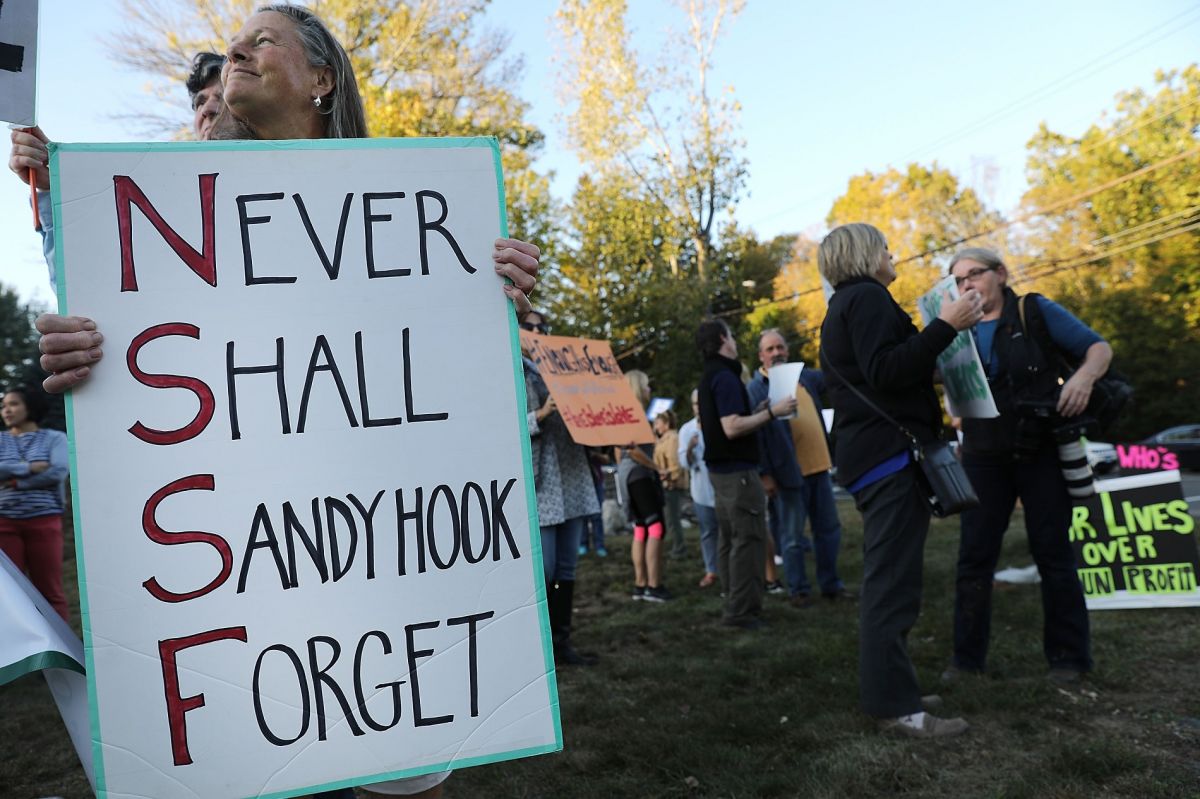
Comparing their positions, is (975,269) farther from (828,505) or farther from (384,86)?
(384,86)

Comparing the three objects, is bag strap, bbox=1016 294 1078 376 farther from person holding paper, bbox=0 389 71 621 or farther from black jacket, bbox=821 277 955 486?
person holding paper, bbox=0 389 71 621

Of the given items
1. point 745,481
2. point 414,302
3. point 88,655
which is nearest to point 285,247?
point 414,302

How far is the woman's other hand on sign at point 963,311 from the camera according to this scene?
2922 mm

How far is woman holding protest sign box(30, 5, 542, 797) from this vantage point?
5.26 ft

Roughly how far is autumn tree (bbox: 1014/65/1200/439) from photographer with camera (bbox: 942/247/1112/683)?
24.7 meters

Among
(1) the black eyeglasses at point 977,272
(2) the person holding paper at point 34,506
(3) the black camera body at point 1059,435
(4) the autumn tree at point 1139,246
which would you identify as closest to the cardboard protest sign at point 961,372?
(3) the black camera body at point 1059,435

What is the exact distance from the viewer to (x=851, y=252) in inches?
128

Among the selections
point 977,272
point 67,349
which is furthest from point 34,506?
point 977,272

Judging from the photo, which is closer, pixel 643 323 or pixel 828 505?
pixel 828 505

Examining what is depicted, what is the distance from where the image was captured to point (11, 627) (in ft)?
4.56

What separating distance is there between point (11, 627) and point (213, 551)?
0.36 meters

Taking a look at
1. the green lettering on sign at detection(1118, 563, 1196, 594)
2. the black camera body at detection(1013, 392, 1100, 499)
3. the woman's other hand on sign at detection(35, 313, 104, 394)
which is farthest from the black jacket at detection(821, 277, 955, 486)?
the woman's other hand on sign at detection(35, 313, 104, 394)

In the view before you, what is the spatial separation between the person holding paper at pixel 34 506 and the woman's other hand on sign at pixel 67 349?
4.30 meters

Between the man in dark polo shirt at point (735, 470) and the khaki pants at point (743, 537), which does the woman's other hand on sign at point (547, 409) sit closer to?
the man in dark polo shirt at point (735, 470)
